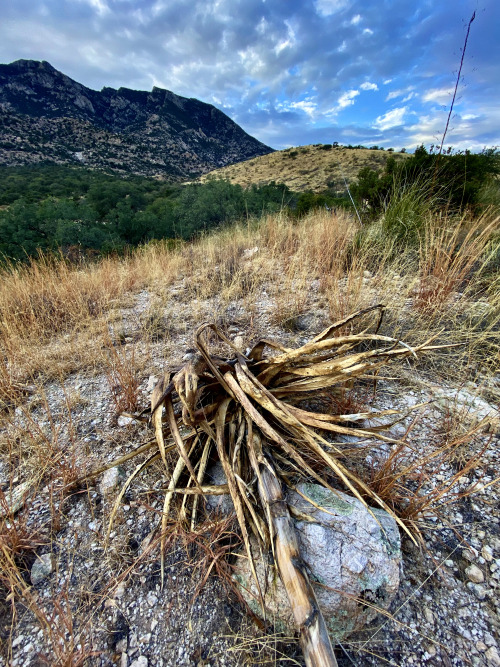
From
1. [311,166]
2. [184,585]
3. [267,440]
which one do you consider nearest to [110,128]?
[311,166]

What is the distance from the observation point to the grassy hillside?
1110 inches

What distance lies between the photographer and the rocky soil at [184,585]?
0.91m

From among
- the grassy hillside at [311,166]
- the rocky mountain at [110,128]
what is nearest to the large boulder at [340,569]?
the grassy hillside at [311,166]

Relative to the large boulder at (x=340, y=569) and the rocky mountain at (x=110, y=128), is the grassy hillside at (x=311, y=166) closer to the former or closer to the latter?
the rocky mountain at (x=110, y=128)

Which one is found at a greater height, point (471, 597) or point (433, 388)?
point (433, 388)

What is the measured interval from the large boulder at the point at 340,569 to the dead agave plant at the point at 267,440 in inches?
3.9

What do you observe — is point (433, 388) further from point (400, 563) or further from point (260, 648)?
point (260, 648)

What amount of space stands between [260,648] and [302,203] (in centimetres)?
1125

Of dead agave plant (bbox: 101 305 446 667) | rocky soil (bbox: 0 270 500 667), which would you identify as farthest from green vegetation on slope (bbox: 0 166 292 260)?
rocky soil (bbox: 0 270 500 667)

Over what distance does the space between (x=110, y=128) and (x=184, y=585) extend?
100.0 m

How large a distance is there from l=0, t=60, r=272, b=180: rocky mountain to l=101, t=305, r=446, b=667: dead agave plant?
2130 inches

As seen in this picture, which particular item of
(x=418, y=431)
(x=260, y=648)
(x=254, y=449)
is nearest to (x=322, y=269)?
(x=418, y=431)

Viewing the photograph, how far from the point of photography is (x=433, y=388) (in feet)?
6.06

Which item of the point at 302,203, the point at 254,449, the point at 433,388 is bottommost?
the point at 433,388
